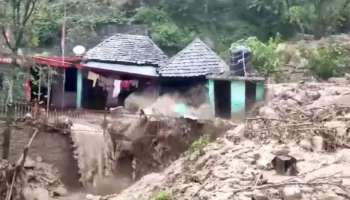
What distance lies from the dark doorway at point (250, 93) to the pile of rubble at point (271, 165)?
470 cm

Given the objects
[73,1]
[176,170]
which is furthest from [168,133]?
[73,1]

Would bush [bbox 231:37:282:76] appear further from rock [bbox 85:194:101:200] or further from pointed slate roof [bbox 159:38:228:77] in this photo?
rock [bbox 85:194:101:200]

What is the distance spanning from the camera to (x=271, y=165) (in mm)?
11383

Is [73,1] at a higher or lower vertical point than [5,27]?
higher

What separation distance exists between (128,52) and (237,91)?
477 centimetres

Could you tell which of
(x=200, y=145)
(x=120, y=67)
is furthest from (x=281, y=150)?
(x=120, y=67)

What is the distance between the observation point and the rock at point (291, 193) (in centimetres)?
946

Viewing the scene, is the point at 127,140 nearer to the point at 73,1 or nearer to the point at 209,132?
the point at 209,132

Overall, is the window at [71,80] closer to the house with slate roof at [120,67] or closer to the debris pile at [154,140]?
the house with slate roof at [120,67]

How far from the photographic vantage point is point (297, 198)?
9422 mm

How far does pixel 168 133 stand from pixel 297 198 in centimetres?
849

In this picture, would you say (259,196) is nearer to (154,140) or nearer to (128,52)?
(154,140)

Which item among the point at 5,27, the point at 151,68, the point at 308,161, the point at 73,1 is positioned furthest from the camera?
the point at 73,1

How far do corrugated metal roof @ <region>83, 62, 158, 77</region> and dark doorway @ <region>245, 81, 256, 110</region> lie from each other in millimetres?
3495
